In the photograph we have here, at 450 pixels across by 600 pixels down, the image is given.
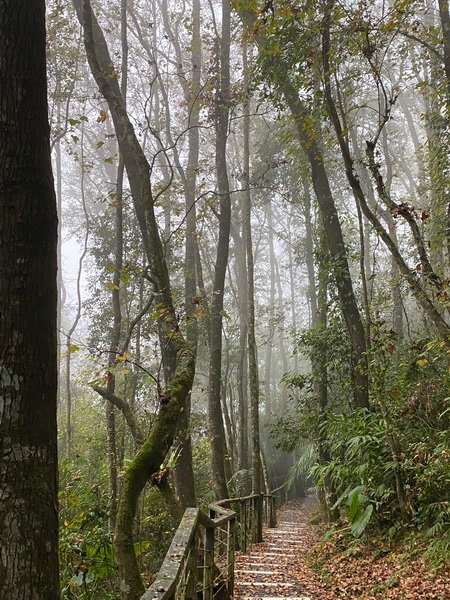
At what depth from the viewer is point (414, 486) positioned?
6434mm

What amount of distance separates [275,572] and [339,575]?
122 centimetres

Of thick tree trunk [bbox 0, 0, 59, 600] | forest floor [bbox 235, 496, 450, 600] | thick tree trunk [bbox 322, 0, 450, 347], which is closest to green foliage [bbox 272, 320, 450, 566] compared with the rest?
forest floor [bbox 235, 496, 450, 600]

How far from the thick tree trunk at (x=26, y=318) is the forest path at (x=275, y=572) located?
14.3 feet

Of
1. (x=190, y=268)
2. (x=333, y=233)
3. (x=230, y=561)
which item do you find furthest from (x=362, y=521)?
(x=190, y=268)

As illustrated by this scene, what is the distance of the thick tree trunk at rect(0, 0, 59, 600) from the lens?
6.99ft

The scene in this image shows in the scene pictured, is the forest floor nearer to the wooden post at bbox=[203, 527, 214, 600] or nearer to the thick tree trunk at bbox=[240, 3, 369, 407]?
the wooden post at bbox=[203, 527, 214, 600]

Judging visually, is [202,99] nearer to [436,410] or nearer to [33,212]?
[436,410]

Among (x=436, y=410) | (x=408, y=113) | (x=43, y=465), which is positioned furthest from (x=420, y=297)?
(x=408, y=113)

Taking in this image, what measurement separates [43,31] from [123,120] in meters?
3.36

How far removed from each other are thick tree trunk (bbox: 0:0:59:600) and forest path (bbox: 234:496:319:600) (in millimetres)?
4349

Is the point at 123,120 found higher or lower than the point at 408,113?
lower

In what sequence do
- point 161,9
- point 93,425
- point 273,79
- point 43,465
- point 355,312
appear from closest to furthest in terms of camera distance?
point 43,465, point 273,79, point 355,312, point 93,425, point 161,9

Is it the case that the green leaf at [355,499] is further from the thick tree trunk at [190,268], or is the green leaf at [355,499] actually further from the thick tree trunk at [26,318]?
the thick tree trunk at [26,318]

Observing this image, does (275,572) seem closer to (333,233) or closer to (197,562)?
(197,562)
